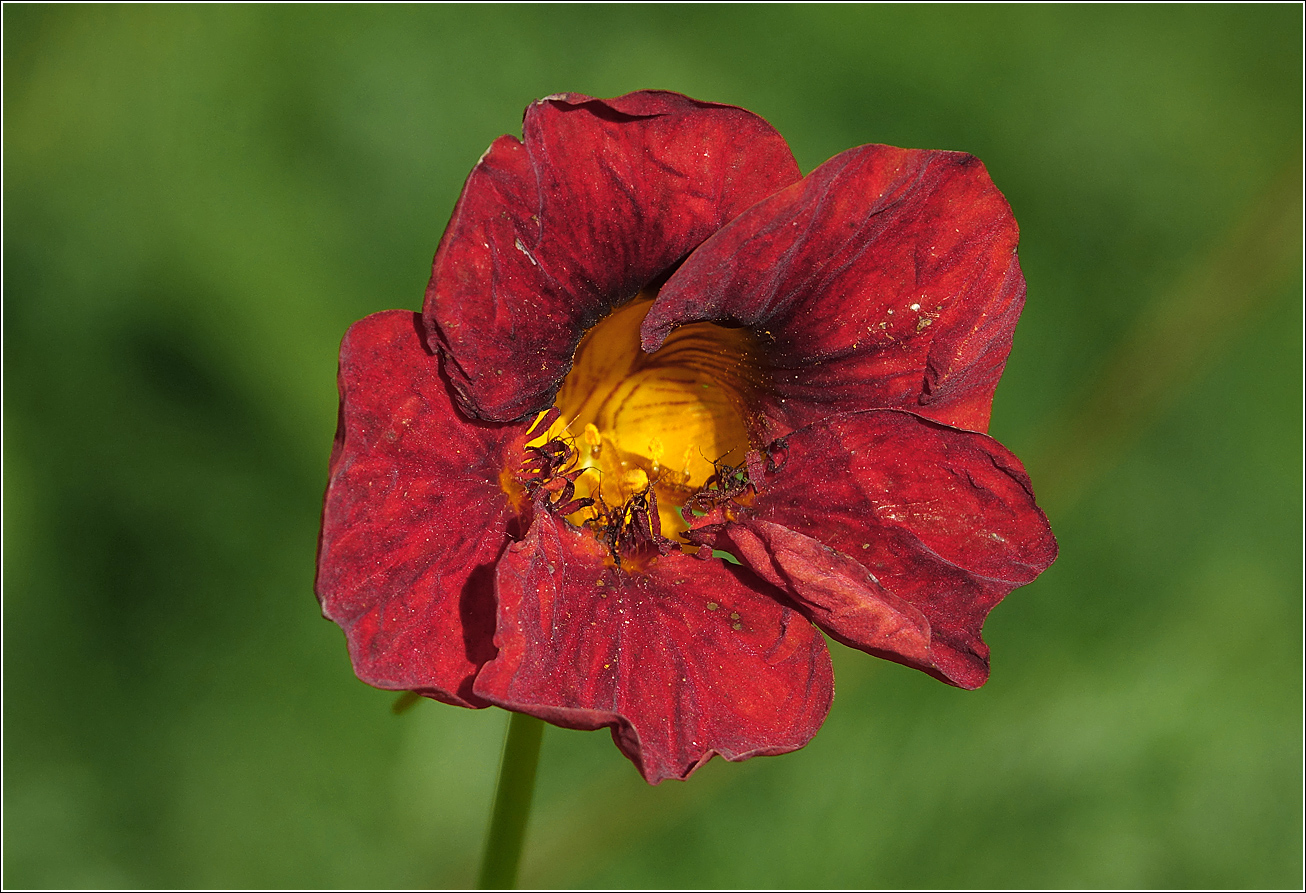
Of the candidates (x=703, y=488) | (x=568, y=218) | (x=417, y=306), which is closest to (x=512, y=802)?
(x=703, y=488)

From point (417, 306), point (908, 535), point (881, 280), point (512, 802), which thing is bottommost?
point (512, 802)

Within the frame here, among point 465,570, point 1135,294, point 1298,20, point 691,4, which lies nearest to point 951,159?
point 465,570

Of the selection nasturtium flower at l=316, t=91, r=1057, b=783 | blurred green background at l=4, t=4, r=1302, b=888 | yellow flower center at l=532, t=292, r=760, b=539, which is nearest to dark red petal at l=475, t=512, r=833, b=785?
nasturtium flower at l=316, t=91, r=1057, b=783

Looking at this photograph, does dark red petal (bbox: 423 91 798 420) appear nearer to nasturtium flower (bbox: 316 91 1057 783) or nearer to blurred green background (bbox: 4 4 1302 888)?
nasturtium flower (bbox: 316 91 1057 783)

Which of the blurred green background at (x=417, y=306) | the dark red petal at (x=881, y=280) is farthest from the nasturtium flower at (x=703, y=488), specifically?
the blurred green background at (x=417, y=306)

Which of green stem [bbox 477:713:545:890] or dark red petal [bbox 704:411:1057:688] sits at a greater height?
dark red petal [bbox 704:411:1057:688]

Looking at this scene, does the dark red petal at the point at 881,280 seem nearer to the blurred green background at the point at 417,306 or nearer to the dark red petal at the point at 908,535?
the dark red petal at the point at 908,535

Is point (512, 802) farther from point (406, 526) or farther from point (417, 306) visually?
point (417, 306)
